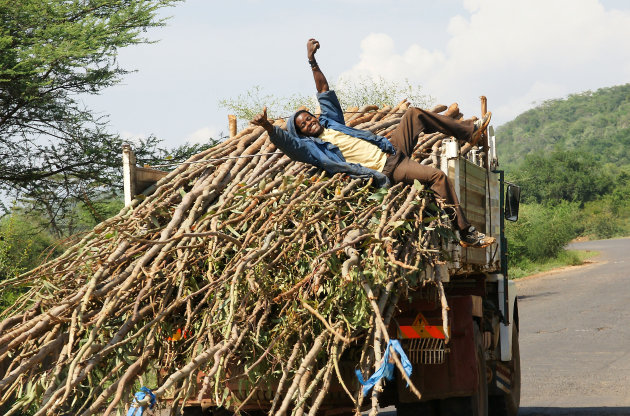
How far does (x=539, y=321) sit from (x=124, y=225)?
11.3 metres

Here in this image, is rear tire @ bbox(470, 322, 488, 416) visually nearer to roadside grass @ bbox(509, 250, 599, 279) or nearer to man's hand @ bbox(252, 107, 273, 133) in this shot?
man's hand @ bbox(252, 107, 273, 133)

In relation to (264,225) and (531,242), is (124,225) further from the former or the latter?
(531,242)

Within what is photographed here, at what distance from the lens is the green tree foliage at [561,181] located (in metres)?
47.3

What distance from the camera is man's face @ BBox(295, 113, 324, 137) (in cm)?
574

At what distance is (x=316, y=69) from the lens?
647 cm

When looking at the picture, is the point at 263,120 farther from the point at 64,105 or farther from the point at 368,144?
the point at 64,105

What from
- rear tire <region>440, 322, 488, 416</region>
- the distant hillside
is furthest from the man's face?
the distant hillside

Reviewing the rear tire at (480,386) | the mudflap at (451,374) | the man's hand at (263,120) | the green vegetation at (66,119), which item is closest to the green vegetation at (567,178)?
the green vegetation at (66,119)

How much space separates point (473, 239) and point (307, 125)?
131 centimetres

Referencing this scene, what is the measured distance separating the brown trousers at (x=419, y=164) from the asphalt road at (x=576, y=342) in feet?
9.85

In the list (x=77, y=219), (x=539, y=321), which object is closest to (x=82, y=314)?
(x=77, y=219)

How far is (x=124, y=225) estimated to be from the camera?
5.03 m

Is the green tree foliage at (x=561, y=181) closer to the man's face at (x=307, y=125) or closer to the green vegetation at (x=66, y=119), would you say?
the green vegetation at (x=66, y=119)

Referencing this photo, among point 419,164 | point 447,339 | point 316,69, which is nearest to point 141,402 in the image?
point 447,339
